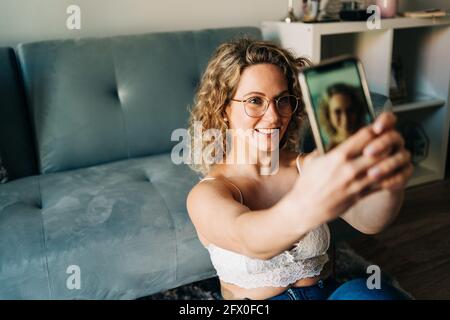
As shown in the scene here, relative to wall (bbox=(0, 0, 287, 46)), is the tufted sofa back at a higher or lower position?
lower

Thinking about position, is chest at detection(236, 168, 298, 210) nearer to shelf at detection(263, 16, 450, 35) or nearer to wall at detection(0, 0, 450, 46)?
shelf at detection(263, 16, 450, 35)

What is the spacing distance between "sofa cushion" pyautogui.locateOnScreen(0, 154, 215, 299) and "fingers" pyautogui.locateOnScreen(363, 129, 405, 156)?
875mm

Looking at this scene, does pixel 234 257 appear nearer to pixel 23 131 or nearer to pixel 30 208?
pixel 30 208

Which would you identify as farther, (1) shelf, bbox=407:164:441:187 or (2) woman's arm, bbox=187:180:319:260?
(1) shelf, bbox=407:164:441:187

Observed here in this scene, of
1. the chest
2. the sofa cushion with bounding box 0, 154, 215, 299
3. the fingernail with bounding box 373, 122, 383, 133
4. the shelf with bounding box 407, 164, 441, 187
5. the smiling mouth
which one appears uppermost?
the fingernail with bounding box 373, 122, 383, 133

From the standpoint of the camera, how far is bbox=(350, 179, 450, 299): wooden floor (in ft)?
5.29

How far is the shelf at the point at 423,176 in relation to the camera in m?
2.42

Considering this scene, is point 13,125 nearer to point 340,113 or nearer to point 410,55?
point 340,113

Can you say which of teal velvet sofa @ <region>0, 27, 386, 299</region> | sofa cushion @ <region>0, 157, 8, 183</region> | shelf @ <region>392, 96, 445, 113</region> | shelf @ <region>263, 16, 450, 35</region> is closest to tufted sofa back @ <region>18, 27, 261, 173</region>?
teal velvet sofa @ <region>0, 27, 386, 299</region>

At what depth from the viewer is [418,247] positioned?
1.83 meters
